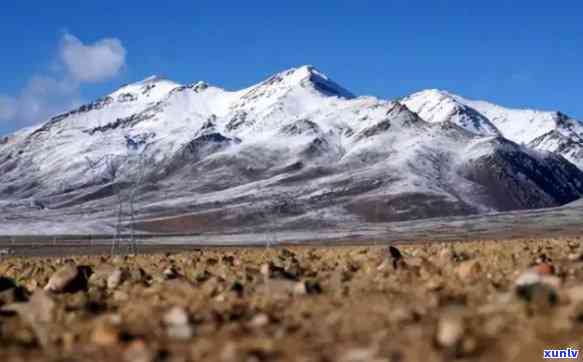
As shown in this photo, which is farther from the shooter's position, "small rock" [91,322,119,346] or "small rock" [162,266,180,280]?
"small rock" [162,266,180,280]

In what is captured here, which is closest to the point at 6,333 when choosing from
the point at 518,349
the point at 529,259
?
the point at 518,349

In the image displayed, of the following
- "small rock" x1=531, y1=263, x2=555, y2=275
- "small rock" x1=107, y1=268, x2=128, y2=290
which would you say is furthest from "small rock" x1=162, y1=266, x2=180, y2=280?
"small rock" x1=531, y1=263, x2=555, y2=275

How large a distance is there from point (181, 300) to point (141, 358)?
13.3ft

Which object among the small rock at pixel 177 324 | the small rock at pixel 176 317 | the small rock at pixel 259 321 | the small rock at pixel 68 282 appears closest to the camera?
the small rock at pixel 177 324

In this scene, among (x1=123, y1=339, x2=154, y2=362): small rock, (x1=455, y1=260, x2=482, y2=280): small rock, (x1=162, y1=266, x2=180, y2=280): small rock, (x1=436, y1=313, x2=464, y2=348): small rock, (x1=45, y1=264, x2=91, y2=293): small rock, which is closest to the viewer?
(x1=436, y1=313, x2=464, y2=348): small rock

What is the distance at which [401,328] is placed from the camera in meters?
9.38

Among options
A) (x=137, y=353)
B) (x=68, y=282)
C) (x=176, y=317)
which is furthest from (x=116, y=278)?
(x=137, y=353)

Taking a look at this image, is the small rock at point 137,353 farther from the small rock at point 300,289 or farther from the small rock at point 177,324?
the small rock at point 300,289

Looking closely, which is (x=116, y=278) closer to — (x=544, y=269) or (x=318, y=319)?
(x=544, y=269)

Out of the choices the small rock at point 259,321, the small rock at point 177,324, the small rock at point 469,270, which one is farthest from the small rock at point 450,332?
the small rock at point 469,270

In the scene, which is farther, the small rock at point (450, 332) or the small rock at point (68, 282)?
the small rock at point (68, 282)

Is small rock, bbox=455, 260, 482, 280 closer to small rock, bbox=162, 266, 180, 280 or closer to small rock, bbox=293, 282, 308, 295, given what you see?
small rock, bbox=293, 282, 308, 295

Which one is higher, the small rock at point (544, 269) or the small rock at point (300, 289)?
the small rock at point (544, 269)

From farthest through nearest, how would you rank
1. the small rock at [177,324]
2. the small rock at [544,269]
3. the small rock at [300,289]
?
the small rock at [544,269]
the small rock at [300,289]
the small rock at [177,324]
